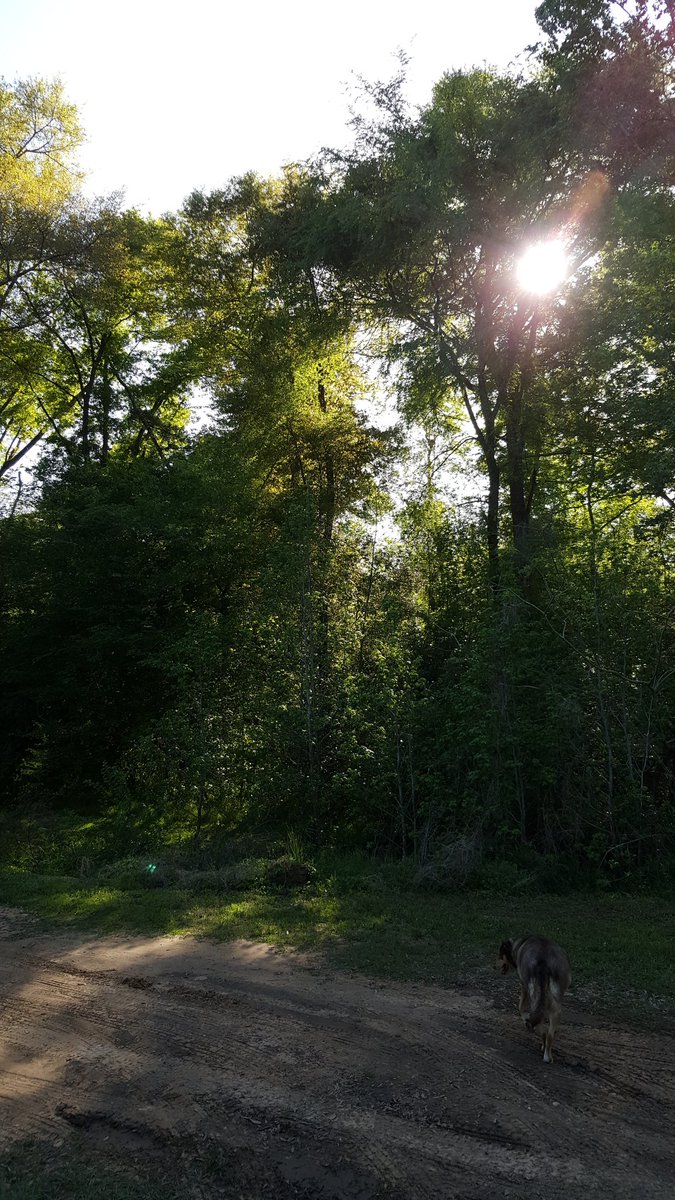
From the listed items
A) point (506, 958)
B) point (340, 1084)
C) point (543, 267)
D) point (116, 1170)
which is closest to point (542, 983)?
point (506, 958)

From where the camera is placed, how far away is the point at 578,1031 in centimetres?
616

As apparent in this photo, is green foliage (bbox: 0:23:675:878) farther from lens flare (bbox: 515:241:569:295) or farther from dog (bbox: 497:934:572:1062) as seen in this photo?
dog (bbox: 497:934:572:1062)

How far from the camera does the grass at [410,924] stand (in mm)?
7480

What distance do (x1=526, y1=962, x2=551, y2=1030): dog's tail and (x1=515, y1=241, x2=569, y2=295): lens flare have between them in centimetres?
1366

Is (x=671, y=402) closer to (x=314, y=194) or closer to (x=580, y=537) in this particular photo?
(x=580, y=537)

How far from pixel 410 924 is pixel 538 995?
135 inches

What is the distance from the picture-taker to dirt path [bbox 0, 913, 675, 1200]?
443 centimetres

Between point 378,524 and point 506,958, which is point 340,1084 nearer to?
point 506,958

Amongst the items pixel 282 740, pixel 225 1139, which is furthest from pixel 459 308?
pixel 225 1139

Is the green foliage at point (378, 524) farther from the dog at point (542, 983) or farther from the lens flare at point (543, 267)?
the dog at point (542, 983)

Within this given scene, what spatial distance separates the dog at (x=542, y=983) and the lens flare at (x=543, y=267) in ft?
43.9

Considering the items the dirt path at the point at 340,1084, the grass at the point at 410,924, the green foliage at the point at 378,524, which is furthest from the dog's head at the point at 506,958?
the green foliage at the point at 378,524

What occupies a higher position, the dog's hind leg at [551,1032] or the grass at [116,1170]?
the dog's hind leg at [551,1032]

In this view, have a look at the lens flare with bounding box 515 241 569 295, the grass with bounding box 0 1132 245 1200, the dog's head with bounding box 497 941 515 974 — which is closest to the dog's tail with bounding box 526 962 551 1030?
the dog's head with bounding box 497 941 515 974
